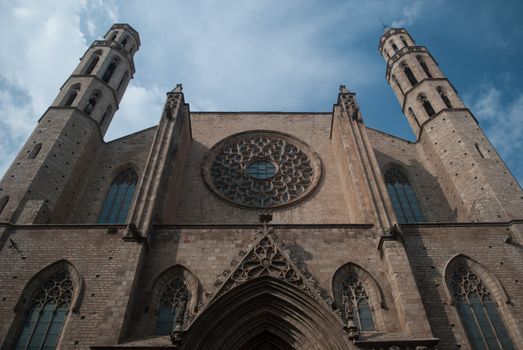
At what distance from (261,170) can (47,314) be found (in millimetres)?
9052

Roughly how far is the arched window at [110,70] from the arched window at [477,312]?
16.4 m

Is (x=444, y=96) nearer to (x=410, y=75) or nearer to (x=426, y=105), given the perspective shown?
(x=426, y=105)

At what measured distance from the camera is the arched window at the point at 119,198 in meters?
13.9

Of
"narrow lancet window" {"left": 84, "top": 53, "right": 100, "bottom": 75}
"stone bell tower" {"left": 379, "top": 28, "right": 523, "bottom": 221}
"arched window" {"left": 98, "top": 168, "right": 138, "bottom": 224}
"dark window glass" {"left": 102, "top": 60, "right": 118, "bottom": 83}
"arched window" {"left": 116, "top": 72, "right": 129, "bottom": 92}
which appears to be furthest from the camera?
"arched window" {"left": 116, "top": 72, "right": 129, "bottom": 92}

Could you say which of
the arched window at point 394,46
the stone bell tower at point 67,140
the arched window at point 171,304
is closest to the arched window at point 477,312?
the arched window at point 171,304

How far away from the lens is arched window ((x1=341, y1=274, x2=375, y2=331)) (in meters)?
9.28

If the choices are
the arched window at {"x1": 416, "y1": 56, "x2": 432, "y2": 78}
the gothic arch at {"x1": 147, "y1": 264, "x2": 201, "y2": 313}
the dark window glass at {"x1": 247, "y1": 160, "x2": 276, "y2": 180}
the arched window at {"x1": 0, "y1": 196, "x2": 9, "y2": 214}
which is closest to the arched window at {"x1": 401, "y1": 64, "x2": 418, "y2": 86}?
the arched window at {"x1": 416, "y1": 56, "x2": 432, "y2": 78}

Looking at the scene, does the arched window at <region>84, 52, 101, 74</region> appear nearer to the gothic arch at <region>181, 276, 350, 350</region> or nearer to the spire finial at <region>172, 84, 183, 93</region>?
the spire finial at <region>172, 84, 183, 93</region>

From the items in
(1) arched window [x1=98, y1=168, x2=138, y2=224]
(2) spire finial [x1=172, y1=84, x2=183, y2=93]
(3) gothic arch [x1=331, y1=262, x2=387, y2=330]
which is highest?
(2) spire finial [x1=172, y1=84, x2=183, y2=93]

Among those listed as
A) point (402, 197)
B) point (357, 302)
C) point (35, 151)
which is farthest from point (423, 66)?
Answer: point (35, 151)

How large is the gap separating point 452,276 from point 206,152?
398 inches

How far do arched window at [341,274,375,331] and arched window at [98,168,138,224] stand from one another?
26.3ft

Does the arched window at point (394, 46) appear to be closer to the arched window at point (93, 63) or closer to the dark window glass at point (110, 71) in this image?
the dark window glass at point (110, 71)

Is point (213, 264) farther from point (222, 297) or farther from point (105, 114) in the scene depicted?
point (105, 114)
